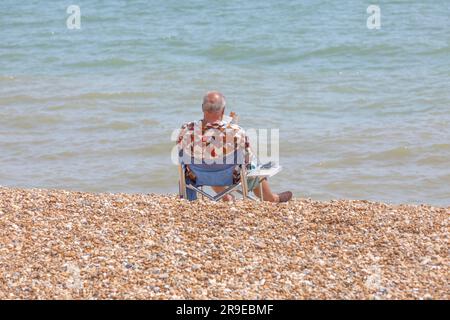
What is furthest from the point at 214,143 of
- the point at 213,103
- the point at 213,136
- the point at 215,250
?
the point at 215,250

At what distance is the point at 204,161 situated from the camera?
6.28 metres

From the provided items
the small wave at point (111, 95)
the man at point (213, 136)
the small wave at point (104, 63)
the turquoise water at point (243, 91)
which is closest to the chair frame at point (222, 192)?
the man at point (213, 136)

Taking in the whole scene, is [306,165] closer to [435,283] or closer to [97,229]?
[97,229]

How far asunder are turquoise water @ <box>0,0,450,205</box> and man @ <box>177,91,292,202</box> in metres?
2.23

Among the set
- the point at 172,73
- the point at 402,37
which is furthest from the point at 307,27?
the point at 172,73

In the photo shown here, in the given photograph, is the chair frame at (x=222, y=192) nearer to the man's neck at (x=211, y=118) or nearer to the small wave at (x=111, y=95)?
the man's neck at (x=211, y=118)

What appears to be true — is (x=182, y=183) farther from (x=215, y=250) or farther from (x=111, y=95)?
(x=111, y=95)

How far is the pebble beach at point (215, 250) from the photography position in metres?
4.56

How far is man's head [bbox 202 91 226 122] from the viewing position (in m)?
6.20

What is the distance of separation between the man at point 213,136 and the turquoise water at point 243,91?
2230 mm

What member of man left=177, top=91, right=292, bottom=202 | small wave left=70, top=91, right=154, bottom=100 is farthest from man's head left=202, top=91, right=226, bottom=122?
small wave left=70, top=91, right=154, bottom=100

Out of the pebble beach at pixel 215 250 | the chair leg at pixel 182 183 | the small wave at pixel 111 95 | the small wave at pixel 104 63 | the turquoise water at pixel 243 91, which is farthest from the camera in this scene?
the small wave at pixel 104 63

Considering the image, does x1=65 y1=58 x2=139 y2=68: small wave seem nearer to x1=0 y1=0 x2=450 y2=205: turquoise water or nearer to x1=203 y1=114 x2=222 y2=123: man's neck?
x1=0 y1=0 x2=450 y2=205: turquoise water

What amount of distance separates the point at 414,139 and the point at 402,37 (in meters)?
5.82
